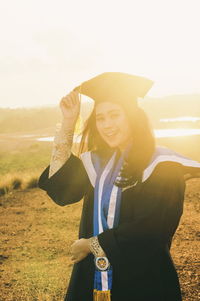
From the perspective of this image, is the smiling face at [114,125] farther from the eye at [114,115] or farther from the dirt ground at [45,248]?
the dirt ground at [45,248]

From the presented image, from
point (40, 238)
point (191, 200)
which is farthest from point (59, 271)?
point (191, 200)

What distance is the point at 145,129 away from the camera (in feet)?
7.75

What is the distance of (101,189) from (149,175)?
1.20ft

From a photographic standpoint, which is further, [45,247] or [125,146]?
[45,247]

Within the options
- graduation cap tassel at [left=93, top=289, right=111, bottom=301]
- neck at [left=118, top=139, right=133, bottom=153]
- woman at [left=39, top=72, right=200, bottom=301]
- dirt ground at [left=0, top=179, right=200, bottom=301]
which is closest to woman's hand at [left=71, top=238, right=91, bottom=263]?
woman at [left=39, top=72, right=200, bottom=301]

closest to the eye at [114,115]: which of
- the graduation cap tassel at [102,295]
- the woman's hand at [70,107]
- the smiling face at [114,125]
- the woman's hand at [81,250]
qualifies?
the smiling face at [114,125]

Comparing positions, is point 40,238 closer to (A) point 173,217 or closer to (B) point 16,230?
(B) point 16,230

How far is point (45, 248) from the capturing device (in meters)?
6.62

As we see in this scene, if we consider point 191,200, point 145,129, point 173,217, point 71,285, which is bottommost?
point 191,200

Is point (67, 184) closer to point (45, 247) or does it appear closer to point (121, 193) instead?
point (121, 193)

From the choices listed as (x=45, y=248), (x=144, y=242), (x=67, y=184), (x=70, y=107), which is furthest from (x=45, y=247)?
(x=144, y=242)

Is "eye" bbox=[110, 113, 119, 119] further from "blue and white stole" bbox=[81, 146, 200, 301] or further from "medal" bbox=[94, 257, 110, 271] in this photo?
"medal" bbox=[94, 257, 110, 271]

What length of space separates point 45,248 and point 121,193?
4.91m

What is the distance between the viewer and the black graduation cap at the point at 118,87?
2.43m
